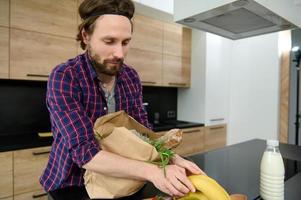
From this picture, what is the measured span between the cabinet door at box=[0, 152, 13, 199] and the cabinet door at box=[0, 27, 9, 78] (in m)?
0.58

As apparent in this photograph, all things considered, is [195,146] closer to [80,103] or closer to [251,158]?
[251,158]

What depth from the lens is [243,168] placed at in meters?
1.06

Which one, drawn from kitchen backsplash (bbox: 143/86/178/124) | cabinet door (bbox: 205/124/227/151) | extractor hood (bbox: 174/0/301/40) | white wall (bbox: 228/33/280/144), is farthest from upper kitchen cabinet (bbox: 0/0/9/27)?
white wall (bbox: 228/33/280/144)

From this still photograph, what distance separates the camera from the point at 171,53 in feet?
9.12

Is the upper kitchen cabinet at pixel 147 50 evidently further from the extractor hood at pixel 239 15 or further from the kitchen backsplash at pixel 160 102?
the extractor hood at pixel 239 15

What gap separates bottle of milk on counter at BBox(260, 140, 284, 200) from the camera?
2.30ft

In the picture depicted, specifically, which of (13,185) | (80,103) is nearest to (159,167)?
(80,103)

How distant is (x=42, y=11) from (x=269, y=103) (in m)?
2.60

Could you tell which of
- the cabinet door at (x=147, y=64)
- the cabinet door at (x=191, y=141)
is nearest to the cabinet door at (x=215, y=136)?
the cabinet door at (x=191, y=141)

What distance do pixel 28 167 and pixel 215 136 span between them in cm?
220

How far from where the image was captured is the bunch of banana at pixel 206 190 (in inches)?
19.6

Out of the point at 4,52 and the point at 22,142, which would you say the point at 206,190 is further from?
the point at 4,52

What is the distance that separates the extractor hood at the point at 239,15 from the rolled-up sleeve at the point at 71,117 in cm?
58

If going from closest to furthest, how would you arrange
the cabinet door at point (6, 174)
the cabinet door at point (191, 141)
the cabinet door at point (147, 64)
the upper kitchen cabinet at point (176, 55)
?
1. the cabinet door at point (6, 174)
2. the cabinet door at point (147, 64)
3. the cabinet door at point (191, 141)
4. the upper kitchen cabinet at point (176, 55)
